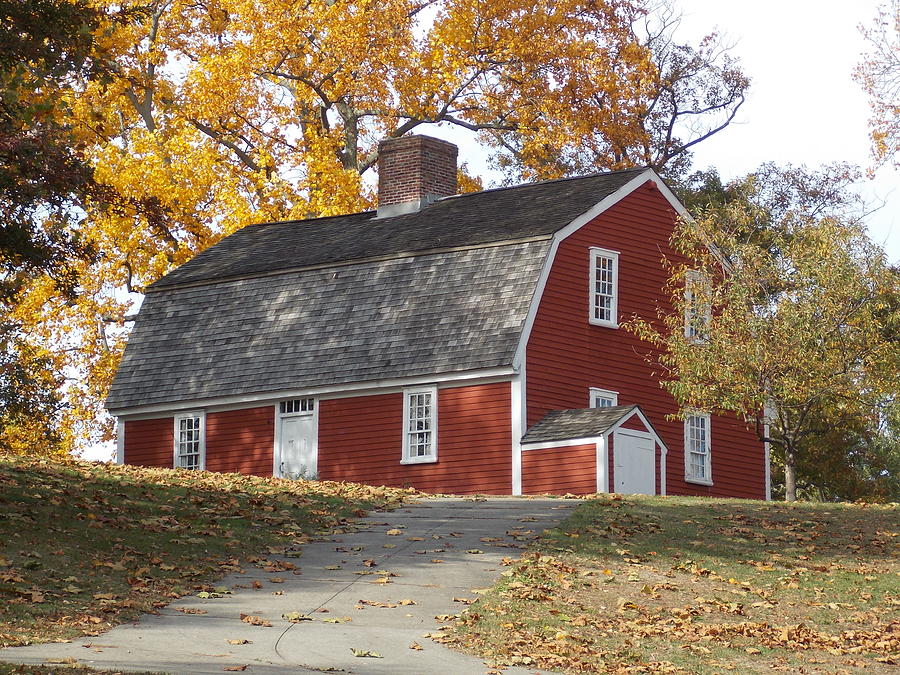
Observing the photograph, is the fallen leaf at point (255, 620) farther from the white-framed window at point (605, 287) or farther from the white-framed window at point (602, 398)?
the white-framed window at point (605, 287)

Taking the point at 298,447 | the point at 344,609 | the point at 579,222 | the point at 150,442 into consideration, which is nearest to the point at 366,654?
the point at 344,609

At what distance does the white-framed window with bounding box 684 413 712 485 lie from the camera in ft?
111

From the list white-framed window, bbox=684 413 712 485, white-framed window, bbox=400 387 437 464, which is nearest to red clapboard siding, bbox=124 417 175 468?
white-framed window, bbox=400 387 437 464

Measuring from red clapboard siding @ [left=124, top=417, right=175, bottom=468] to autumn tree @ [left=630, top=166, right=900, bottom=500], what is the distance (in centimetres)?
1126

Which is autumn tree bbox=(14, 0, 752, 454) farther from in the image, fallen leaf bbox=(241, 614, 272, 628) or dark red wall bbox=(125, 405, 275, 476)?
fallen leaf bbox=(241, 614, 272, 628)

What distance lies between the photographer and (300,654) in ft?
46.1

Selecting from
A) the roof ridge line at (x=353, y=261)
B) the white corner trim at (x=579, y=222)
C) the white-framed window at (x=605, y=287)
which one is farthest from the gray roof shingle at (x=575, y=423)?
the roof ridge line at (x=353, y=261)

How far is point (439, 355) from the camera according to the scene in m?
31.3

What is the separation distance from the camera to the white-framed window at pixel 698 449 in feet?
111

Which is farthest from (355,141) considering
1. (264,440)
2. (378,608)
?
(378,608)

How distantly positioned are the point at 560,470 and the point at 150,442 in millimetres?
10853

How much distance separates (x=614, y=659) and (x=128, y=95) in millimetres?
36183

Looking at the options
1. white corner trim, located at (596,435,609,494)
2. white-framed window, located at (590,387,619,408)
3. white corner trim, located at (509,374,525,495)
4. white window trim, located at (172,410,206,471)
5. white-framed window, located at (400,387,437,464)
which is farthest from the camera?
white window trim, located at (172,410,206,471)

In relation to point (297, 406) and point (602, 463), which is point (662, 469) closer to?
point (602, 463)
